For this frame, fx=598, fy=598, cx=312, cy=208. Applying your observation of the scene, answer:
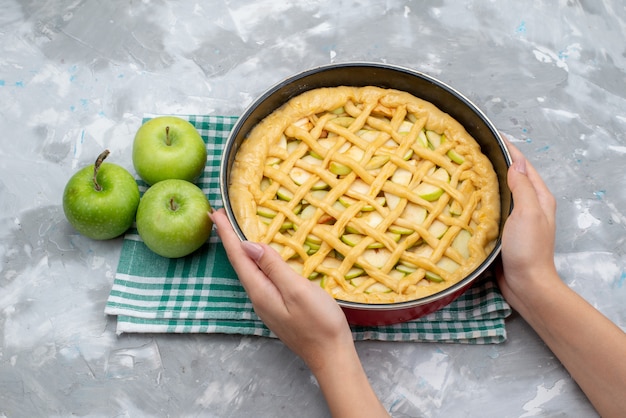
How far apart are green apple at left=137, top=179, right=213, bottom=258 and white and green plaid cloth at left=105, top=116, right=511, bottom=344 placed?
0.06m

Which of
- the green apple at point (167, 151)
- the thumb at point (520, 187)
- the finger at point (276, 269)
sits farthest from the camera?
the green apple at point (167, 151)

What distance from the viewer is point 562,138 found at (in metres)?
1.53

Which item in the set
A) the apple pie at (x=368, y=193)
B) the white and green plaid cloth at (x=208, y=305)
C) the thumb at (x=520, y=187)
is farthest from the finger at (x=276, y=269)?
the thumb at (x=520, y=187)

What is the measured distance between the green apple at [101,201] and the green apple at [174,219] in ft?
0.15

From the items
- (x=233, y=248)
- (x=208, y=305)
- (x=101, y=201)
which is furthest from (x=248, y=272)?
(x=101, y=201)

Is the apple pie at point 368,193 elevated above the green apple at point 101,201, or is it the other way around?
the apple pie at point 368,193

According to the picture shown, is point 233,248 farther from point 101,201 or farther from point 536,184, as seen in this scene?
point 536,184

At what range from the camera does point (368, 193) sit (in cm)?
124

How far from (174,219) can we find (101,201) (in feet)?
0.54

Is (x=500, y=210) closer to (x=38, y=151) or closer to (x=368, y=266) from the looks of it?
(x=368, y=266)

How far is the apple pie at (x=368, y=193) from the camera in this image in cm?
117

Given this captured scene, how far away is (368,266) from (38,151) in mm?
877

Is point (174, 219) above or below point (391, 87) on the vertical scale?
below

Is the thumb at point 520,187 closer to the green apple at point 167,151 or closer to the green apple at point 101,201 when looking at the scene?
the green apple at point 167,151
